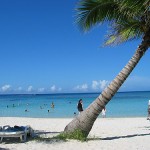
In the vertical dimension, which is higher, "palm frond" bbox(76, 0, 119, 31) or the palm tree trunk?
"palm frond" bbox(76, 0, 119, 31)

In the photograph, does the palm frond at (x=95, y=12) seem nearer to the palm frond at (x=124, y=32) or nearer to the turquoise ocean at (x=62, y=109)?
the palm frond at (x=124, y=32)

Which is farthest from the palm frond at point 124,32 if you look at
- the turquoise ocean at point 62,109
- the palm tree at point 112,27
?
the turquoise ocean at point 62,109

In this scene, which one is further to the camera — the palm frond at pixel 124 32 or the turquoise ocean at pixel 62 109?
the turquoise ocean at pixel 62 109

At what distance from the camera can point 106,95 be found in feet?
42.8

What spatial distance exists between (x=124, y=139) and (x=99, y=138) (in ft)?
3.02

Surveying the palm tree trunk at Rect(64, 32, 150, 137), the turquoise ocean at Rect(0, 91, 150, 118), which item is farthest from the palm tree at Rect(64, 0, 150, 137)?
the turquoise ocean at Rect(0, 91, 150, 118)

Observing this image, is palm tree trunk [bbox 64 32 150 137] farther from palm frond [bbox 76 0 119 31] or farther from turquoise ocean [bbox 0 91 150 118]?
turquoise ocean [bbox 0 91 150 118]

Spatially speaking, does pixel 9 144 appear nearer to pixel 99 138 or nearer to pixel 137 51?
pixel 99 138

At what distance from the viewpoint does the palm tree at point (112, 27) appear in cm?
1304

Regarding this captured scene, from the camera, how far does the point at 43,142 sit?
12.5 metres

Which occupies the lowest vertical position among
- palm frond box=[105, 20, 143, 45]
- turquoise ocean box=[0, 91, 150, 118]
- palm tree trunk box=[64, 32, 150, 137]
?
palm tree trunk box=[64, 32, 150, 137]

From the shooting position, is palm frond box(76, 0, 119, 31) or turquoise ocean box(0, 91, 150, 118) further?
turquoise ocean box(0, 91, 150, 118)

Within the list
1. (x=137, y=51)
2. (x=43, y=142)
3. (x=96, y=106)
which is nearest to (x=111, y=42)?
(x=137, y=51)

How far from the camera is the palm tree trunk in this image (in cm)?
1304
